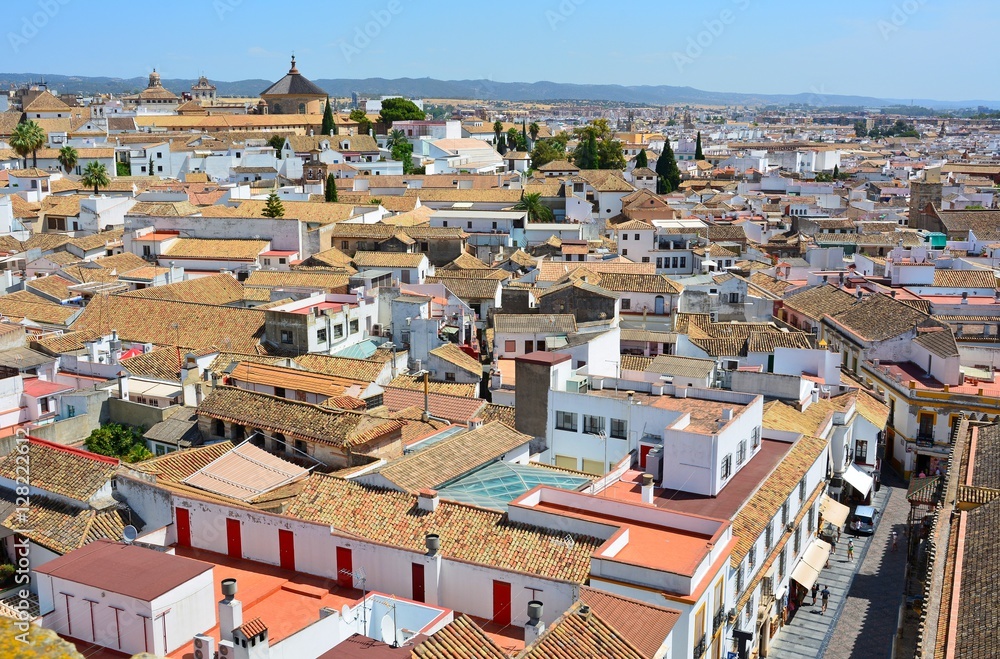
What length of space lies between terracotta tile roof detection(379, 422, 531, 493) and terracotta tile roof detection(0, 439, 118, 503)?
18.0ft

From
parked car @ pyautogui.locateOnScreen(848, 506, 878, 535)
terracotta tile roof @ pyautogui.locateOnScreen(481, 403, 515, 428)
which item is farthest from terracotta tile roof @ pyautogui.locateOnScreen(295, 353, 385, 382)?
parked car @ pyautogui.locateOnScreen(848, 506, 878, 535)

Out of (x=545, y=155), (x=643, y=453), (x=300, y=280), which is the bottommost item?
(x=643, y=453)

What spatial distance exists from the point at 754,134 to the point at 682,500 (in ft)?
625

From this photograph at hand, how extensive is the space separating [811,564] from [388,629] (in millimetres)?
11499

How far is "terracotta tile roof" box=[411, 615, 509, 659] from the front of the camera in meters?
12.1

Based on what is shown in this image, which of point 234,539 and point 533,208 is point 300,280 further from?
point 533,208

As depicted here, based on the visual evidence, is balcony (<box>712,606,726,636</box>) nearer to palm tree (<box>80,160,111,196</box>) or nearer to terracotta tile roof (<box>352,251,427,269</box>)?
terracotta tile roof (<box>352,251,427,269</box>)

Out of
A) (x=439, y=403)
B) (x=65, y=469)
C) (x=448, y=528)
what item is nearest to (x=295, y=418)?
(x=65, y=469)

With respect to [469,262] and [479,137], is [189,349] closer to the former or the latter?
[469,262]

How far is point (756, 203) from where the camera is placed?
74312 mm

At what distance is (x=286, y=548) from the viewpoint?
16906 millimetres

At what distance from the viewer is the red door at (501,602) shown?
15.1 m

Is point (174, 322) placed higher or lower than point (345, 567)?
higher

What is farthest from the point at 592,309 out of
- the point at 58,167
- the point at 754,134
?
the point at 754,134
